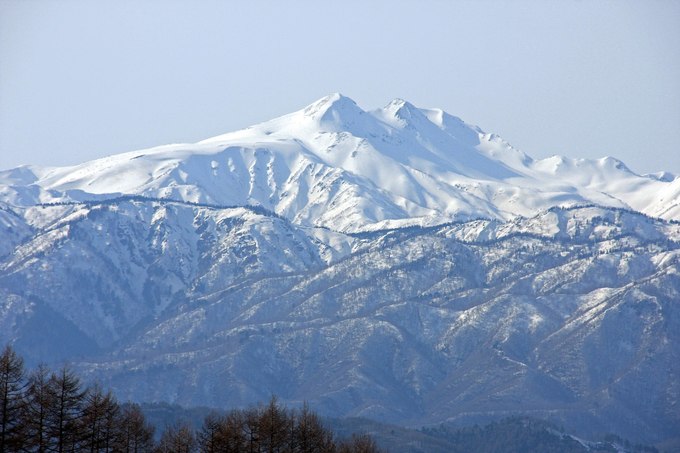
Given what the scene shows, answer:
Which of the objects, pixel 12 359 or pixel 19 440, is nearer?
pixel 19 440

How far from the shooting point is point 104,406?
19975 centimetres

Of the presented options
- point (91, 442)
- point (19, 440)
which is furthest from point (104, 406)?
point (19, 440)

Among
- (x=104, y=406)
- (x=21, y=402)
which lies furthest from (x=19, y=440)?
(x=104, y=406)

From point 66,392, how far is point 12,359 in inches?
376

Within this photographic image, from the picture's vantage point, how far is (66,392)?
18562 centimetres

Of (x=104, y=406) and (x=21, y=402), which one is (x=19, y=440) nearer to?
(x=21, y=402)

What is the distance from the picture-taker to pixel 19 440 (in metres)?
175

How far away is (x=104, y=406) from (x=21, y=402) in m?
16.6

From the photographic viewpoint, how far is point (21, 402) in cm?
18575

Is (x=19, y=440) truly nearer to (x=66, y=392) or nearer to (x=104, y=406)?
(x=66, y=392)

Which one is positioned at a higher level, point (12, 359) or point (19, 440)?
point (12, 359)

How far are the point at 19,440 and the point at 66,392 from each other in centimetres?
1192

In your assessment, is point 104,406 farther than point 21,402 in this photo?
Yes

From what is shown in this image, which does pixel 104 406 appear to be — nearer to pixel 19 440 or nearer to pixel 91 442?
pixel 91 442
